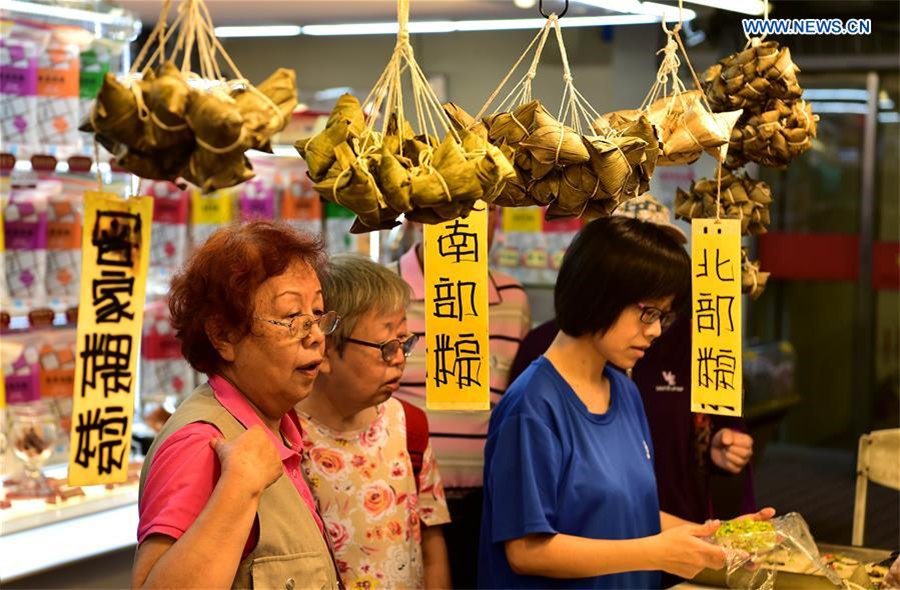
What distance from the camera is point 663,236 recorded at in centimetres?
237

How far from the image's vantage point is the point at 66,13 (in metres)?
3.66

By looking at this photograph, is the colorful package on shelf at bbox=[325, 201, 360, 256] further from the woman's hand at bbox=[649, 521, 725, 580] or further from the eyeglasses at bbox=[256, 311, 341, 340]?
the eyeglasses at bbox=[256, 311, 341, 340]

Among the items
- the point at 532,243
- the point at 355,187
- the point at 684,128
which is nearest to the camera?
the point at 355,187

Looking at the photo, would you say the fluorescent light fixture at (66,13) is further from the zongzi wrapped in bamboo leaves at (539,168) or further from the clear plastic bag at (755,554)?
the clear plastic bag at (755,554)

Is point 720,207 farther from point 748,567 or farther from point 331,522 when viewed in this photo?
point 331,522

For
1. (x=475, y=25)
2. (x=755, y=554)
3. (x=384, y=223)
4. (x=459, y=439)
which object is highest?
(x=475, y=25)

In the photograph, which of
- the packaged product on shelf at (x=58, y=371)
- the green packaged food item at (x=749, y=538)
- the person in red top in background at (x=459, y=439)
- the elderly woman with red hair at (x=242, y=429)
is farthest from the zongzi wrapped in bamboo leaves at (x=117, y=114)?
the packaged product on shelf at (x=58, y=371)

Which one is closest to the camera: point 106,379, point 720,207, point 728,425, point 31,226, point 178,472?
point 178,472

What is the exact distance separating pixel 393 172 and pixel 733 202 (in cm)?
106

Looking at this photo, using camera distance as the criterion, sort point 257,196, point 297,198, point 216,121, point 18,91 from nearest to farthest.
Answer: point 216,121, point 18,91, point 257,196, point 297,198

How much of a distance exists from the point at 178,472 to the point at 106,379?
0.86ft

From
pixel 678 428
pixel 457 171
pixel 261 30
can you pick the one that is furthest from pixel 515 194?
pixel 261 30

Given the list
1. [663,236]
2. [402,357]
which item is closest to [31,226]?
[402,357]

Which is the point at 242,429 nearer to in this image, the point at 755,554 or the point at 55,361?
the point at 755,554
